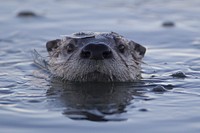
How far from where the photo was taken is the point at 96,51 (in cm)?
774

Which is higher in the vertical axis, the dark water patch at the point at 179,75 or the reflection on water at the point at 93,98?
the dark water patch at the point at 179,75

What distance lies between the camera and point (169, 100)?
24.3ft

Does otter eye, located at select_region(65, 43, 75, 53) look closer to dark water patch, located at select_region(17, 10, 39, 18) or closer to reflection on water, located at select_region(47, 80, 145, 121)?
reflection on water, located at select_region(47, 80, 145, 121)

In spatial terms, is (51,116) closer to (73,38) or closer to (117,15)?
(73,38)

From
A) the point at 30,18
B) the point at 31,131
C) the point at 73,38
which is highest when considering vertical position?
the point at 30,18

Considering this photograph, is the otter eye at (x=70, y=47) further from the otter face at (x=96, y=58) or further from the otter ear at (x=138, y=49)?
the otter ear at (x=138, y=49)

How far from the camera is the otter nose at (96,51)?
775 cm

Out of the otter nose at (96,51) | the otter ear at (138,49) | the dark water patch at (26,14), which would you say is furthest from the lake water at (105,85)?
the otter nose at (96,51)

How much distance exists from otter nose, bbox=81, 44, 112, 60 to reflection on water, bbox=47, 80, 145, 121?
1.39ft

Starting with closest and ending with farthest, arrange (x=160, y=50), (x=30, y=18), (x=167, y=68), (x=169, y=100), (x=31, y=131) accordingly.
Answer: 1. (x=31, y=131)
2. (x=169, y=100)
3. (x=167, y=68)
4. (x=160, y=50)
5. (x=30, y=18)

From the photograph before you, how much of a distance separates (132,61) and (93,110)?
2.16 m

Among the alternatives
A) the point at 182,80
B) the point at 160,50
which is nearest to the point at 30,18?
the point at 160,50

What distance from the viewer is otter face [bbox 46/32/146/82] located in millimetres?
7855

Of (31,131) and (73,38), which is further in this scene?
(73,38)
